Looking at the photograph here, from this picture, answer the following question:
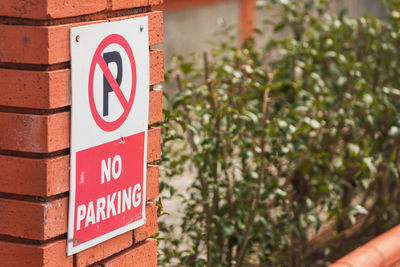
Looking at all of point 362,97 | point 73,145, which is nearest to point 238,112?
point 362,97

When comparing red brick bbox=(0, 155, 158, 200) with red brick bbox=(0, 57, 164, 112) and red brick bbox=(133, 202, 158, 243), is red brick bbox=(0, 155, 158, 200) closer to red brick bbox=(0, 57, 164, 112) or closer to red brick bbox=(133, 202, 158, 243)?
red brick bbox=(0, 57, 164, 112)

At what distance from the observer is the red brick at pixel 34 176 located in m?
1.86

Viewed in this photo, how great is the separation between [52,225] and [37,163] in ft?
0.51

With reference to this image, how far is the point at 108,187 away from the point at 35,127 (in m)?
0.29

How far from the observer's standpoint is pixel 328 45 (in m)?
4.27

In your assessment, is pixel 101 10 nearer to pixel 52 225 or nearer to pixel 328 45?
pixel 52 225

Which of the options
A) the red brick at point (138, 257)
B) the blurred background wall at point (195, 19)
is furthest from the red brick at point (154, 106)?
the blurred background wall at point (195, 19)

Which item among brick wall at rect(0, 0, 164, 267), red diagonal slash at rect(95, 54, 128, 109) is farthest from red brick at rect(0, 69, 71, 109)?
red diagonal slash at rect(95, 54, 128, 109)

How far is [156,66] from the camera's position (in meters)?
2.25

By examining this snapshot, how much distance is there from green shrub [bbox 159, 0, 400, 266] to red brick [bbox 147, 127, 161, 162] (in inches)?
23.4

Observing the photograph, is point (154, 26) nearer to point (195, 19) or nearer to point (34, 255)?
point (34, 255)

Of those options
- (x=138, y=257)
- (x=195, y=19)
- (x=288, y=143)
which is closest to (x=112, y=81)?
(x=138, y=257)

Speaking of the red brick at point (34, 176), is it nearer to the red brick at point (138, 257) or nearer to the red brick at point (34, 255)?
the red brick at point (34, 255)

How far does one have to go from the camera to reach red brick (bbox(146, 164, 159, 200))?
2271 millimetres
